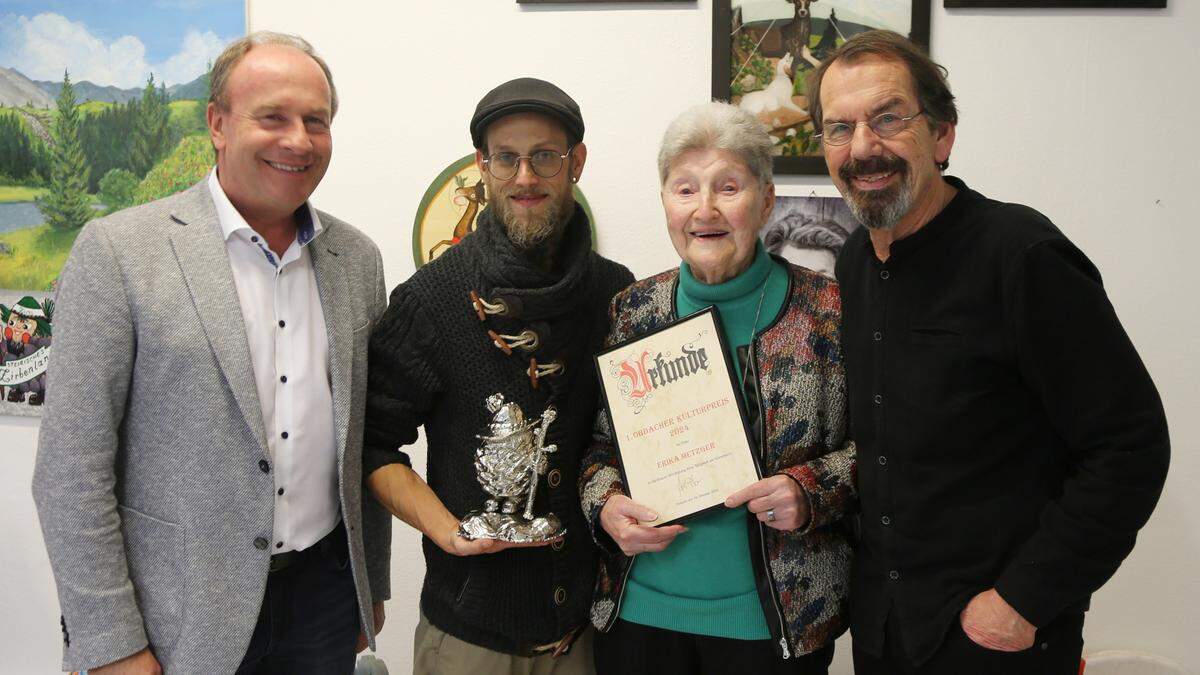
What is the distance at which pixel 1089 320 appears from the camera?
1.30 meters

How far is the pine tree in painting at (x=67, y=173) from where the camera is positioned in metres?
2.74

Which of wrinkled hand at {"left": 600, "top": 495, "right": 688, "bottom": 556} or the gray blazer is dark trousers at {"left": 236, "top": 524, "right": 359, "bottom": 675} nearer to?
the gray blazer

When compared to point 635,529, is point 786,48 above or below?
above

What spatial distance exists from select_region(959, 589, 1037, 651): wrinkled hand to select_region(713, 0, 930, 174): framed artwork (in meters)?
1.41

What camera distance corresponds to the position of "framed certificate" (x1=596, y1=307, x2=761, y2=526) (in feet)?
5.05

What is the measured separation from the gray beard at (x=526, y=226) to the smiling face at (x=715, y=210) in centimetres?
26

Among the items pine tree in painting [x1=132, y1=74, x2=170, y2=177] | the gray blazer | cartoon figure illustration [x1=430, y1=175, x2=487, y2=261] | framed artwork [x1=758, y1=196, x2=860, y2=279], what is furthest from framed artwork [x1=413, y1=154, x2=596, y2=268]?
the gray blazer

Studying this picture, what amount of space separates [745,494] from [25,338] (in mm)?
2705

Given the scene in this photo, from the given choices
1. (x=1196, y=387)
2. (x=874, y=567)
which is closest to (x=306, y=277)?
(x=874, y=567)

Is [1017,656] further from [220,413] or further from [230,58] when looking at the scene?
[230,58]

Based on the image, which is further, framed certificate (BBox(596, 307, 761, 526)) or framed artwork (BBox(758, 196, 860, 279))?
framed artwork (BBox(758, 196, 860, 279))

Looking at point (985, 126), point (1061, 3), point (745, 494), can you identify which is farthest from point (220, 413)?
point (1061, 3)

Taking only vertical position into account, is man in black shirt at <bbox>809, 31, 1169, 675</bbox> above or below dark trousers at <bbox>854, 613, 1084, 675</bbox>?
above

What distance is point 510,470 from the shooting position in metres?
1.61
